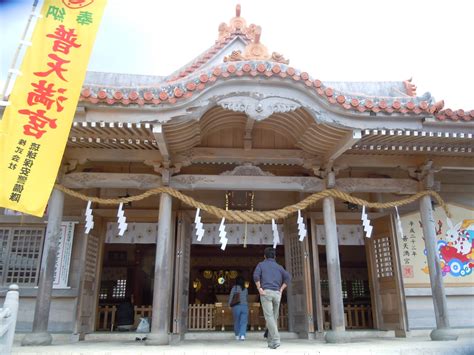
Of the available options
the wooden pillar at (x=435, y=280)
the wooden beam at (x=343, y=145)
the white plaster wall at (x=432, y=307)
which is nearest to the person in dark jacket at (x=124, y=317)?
the wooden beam at (x=343, y=145)

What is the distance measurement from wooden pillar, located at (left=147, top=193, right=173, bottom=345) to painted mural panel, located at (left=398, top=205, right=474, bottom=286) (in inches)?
221

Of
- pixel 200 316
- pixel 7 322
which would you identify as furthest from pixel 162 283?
pixel 200 316

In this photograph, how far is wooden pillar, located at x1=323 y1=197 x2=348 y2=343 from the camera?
24.0ft

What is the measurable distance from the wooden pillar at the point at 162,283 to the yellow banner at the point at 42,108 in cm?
218

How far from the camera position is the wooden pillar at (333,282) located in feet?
24.0

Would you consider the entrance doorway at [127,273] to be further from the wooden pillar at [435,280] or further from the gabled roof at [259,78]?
the wooden pillar at [435,280]

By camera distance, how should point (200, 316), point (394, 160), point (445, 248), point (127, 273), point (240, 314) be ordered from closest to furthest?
1. point (394, 160)
2. point (240, 314)
3. point (445, 248)
4. point (200, 316)
5. point (127, 273)

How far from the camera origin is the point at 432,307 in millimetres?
9266

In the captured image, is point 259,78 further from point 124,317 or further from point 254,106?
point 124,317

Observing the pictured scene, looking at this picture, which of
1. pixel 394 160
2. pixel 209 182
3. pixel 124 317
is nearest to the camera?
pixel 209 182

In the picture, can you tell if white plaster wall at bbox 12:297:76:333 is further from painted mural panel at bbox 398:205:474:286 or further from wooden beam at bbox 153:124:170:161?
painted mural panel at bbox 398:205:474:286

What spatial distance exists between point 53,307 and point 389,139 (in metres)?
7.95

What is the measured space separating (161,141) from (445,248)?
7244 millimetres

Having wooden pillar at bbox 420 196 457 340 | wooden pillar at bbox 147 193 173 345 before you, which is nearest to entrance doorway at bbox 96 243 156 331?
wooden pillar at bbox 147 193 173 345
